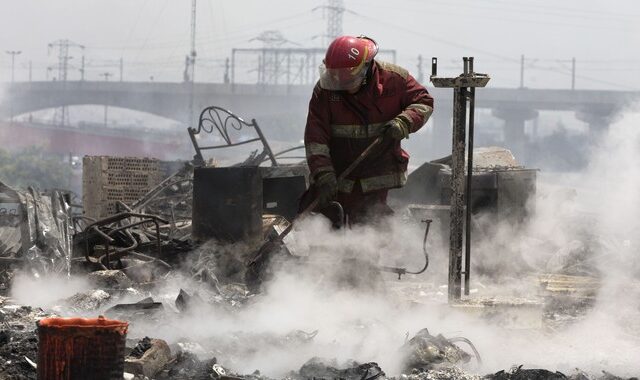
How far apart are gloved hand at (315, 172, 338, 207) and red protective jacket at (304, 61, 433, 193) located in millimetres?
51

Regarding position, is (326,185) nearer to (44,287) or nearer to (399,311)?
(399,311)

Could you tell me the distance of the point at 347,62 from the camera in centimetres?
630

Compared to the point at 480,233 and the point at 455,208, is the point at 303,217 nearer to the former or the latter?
the point at 455,208

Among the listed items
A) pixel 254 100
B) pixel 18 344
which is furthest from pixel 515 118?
pixel 18 344

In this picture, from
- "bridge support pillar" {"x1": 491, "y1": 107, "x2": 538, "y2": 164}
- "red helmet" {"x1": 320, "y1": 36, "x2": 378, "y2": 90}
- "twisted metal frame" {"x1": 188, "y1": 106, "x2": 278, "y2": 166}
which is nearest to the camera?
"red helmet" {"x1": 320, "y1": 36, "x2": 378, "y2": 90}

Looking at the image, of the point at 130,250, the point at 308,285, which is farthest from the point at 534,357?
the point at 130,250

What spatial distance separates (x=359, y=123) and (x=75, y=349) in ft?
10.6

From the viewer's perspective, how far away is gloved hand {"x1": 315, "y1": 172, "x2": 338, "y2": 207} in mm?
6449

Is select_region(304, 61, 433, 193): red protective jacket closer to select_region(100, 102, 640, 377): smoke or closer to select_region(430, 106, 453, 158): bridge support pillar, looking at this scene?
select_region(100, 102, 640, 377): smoke

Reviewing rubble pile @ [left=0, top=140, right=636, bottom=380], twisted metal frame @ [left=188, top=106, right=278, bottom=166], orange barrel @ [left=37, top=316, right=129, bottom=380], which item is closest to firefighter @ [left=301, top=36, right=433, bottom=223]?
rubble pile @ [left=0, top=140, right=636, bottom=380]

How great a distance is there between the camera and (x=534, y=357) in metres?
5.45

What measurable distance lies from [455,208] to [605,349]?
143 cm

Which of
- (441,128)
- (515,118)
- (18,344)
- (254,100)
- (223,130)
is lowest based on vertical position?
(18,344)

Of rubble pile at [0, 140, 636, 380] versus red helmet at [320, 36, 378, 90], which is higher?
red helmet at [320, 36, 378, 90]
